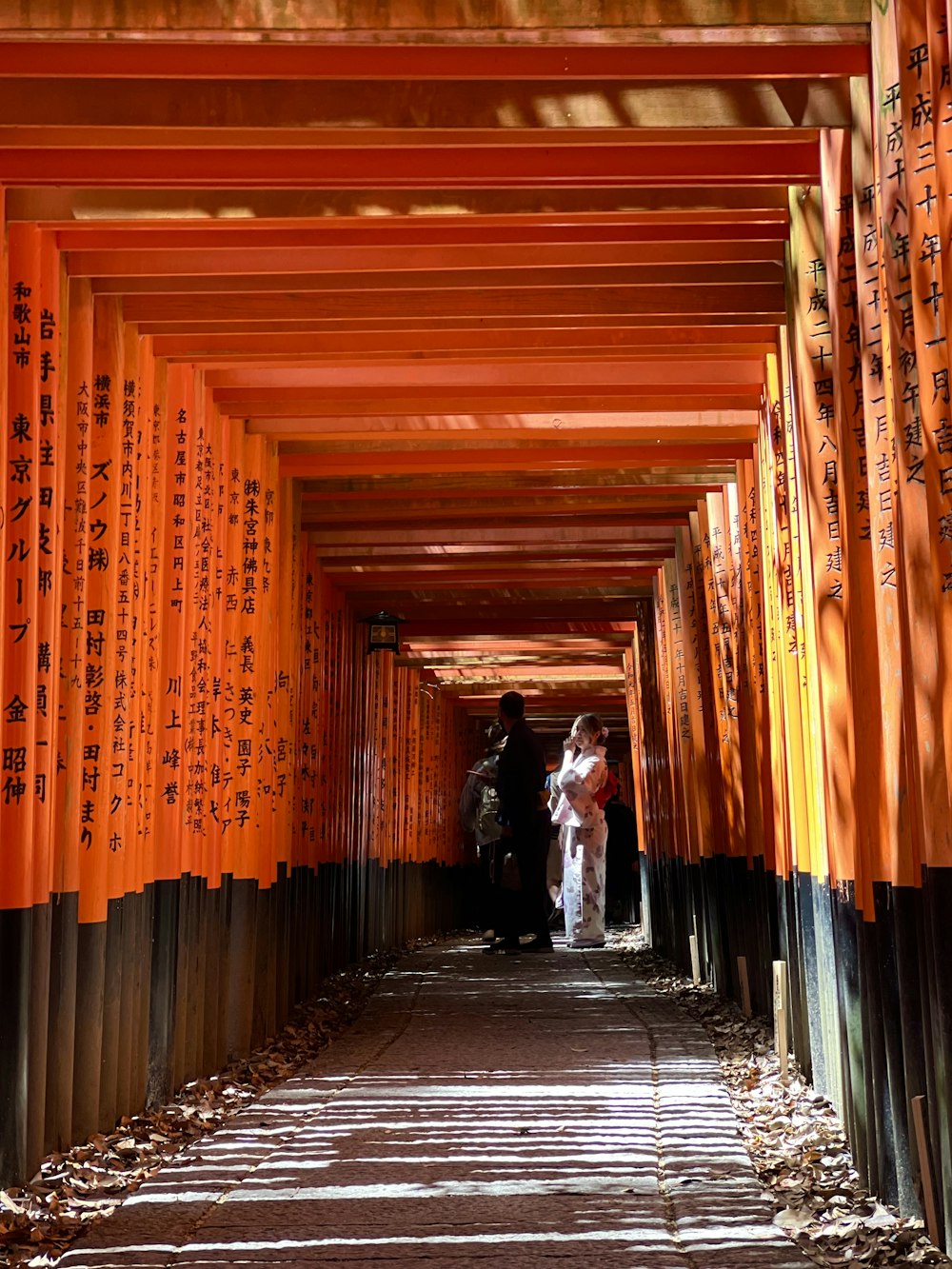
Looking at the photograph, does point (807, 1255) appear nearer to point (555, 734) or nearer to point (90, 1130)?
point (90, 1130)

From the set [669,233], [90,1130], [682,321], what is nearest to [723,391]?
[682,321]

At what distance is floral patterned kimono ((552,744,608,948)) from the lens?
13578mm

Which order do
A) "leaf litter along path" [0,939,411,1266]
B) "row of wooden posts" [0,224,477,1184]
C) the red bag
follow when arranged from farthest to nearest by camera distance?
1. the red bag
2. "row of wooden posts" [0,224,477,1184]
3. "leaf litter along path" [0,939,411,1266]

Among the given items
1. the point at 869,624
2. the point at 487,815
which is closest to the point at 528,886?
the point at 487,815

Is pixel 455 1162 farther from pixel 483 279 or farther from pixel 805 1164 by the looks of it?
pixel 483 279

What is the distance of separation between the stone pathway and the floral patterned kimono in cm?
514

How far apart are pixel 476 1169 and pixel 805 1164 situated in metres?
1.02

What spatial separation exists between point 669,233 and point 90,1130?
389 cm

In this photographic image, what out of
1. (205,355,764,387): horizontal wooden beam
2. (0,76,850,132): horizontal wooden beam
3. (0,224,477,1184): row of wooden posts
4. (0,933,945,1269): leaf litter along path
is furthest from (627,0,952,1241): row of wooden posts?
(0,224,477,1184): row of wooden posts

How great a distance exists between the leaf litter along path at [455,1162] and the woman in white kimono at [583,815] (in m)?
4.85

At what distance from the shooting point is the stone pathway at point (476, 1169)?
13.1 ft

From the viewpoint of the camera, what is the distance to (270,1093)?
264 inches

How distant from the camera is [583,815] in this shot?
45.1 feet

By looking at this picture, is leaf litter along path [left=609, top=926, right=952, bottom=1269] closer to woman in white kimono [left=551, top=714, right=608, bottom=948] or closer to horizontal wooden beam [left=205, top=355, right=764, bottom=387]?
horizontal wooden beam [left=205, top=355, right=764, bottom=387]
